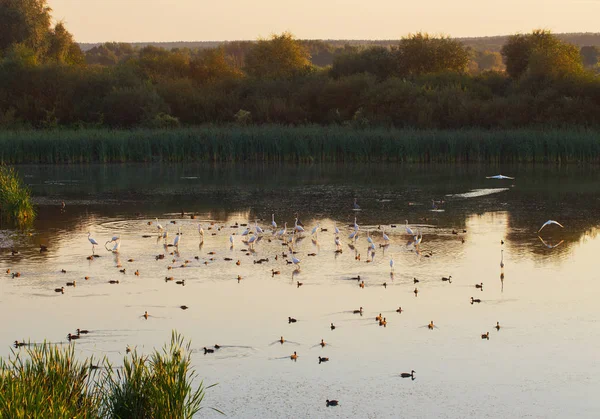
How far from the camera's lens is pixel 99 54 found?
107 metres

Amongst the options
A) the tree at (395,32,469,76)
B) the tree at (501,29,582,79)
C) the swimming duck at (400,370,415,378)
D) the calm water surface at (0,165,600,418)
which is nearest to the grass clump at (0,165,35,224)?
the calm water surface at (0,165,600,418)

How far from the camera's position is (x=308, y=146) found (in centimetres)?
3588

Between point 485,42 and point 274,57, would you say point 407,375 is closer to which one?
point 274,57

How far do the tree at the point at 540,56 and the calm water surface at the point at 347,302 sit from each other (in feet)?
75.3

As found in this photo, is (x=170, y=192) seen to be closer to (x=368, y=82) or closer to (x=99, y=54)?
(x=368, y=82)

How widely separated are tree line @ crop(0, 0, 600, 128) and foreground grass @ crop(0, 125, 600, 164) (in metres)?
5.80

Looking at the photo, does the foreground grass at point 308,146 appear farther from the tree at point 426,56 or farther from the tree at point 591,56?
the tree at point 591,56

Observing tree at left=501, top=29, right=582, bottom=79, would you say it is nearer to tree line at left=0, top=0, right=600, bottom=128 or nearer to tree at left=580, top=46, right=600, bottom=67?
tree line at left=0, top=0, right=600, bottom=128

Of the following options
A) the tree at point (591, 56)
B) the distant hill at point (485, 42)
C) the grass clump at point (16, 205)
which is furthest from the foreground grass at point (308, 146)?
the distant hill at point (485, 42)

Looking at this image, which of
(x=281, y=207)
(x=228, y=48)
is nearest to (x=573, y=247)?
(x=281, y=207)

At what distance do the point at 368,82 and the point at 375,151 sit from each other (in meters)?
13.2

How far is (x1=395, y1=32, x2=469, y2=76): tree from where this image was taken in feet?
175

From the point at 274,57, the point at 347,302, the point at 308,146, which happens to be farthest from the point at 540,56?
the point at 347,302

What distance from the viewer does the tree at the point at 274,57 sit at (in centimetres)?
5609
